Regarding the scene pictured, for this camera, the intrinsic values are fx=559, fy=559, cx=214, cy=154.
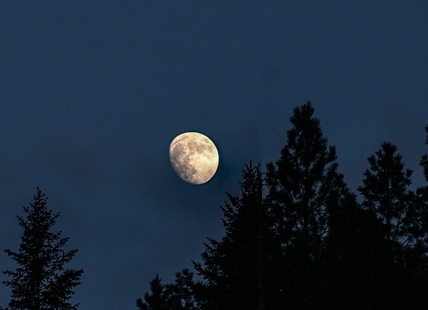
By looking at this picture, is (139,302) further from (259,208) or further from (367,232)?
(259,208)

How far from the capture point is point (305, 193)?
97.3ft

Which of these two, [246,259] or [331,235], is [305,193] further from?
[246,259]

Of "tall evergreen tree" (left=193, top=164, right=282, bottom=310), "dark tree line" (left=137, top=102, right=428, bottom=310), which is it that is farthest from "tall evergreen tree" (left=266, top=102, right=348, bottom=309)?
"tall evergreen tree" (left=193, top=164, right=282, bottom=310)

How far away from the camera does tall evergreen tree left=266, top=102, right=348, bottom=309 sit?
28.0 metres

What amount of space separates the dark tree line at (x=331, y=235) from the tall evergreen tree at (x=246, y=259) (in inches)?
1.5

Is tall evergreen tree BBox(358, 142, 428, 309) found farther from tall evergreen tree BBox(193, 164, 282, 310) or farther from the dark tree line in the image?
tall evergreen tree BBox(193, 164, 282, 310)

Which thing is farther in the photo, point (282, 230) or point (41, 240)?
point (282, 230)

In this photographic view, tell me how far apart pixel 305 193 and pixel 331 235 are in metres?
2.89

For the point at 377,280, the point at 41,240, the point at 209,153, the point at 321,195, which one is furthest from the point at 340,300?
the point at 209,153

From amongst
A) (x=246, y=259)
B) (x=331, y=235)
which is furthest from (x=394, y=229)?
(x=246, y=259)

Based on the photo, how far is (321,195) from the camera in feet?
97.6

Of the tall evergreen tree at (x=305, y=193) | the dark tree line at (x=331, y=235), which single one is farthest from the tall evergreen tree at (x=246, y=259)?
the tall evergreen tree at (x=305, y=193)

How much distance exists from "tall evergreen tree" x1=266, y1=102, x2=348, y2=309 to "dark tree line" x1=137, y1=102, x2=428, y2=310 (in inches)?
2.1

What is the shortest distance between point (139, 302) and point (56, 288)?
19.7 metres
